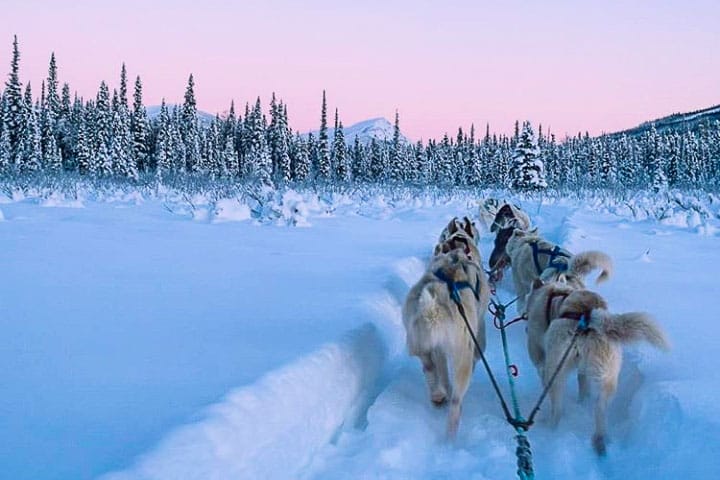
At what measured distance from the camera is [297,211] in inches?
528

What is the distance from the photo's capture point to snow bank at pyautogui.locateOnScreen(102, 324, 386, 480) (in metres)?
2.41

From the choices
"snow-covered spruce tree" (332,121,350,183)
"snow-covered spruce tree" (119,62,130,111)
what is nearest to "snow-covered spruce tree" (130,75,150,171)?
"snow-covered spruce tree" (119,62,130,111)

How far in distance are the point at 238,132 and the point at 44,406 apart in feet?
255

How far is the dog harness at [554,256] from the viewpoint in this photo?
5137mm

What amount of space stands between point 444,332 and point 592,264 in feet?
5.85

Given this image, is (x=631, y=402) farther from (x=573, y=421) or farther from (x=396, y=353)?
(x=396, y=353)

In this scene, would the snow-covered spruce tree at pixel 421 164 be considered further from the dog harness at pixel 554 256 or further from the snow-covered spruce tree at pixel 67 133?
the dog harness at pixel 554 256

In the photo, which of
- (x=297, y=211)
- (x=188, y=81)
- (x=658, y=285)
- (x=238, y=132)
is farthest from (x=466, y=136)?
(x=658, y=285)

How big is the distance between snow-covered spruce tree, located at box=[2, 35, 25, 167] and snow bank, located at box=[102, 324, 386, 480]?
43.6m

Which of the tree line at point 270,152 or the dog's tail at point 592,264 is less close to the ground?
the tree line at point 270,152

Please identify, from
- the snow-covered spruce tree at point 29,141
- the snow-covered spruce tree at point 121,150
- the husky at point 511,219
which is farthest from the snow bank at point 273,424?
the snow-covered spruce tree at point 121,150

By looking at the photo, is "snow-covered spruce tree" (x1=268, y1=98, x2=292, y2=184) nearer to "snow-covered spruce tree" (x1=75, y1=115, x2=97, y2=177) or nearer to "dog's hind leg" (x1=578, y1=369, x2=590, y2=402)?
"snow-covered spruce tree" (x1=75, y1=115, x2=97, y2=177)

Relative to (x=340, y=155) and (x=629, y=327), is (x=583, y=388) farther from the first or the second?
(x=340, y=155)

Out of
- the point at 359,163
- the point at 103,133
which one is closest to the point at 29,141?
the point at 103,133
